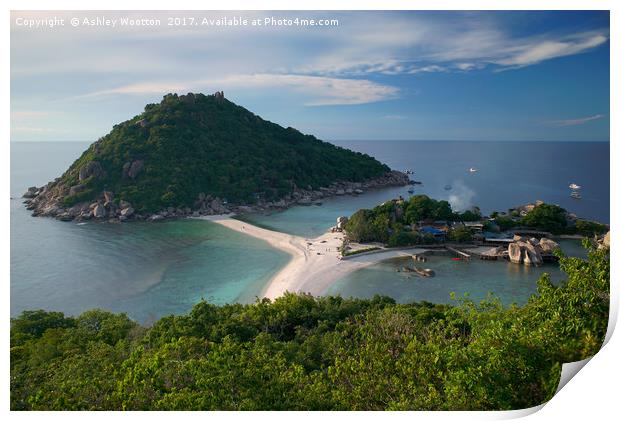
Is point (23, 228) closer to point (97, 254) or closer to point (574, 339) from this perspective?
point (97, 254)

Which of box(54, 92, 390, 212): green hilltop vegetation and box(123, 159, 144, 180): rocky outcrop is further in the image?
box(123, 159, 144, 180): rocky outcrop

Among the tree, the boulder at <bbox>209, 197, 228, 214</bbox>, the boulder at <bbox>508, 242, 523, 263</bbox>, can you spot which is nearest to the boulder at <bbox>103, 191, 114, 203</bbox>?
the boulder at <bbox>209, 197, 228, 214</bbox>

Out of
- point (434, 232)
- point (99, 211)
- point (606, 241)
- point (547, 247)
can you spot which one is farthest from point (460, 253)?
point (99, 211)

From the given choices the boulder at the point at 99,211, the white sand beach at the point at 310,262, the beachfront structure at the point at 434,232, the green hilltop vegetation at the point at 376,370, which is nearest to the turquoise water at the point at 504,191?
the white sand beach at the point at 310,262

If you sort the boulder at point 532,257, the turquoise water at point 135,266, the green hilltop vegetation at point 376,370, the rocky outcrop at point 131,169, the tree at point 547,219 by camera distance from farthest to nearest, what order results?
the rocky outcrop at point 131,169, the tree at point 547,219, the boulder at point 532,257, the turquoise water at point 135,266, the green hilltop vegetation at point 376,370

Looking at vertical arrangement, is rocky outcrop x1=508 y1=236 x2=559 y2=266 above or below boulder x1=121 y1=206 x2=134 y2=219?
below

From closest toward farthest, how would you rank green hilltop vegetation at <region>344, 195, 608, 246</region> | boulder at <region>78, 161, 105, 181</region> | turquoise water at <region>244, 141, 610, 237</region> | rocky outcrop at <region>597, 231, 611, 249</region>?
rocky outcrop at <region>597, 231, 611, 249</region>, green hilltop vegetation at <region>344, 195, 608, 246</region>, turquoise water at <region>244, 141, 610, 237</region>, boulder at <region>78, 161, 105, 181</region>

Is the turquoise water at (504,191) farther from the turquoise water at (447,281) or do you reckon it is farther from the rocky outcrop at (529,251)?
the turquoise water at (447,281)

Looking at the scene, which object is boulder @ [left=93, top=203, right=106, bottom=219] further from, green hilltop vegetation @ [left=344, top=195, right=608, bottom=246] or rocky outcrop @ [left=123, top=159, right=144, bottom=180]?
green hilltop vegetation @ [left=344, top=195, right=608, bottom=246]
